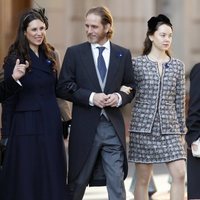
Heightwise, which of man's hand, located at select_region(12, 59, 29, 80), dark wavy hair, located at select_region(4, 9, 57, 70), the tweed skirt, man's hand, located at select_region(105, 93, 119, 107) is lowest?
the tweed skirt

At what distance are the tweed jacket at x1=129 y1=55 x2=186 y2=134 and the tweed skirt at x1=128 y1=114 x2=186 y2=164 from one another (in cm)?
5

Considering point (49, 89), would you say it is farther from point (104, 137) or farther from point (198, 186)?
point (198, 186)

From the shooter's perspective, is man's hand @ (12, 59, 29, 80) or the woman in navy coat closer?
man's hand @ (12, 59, 29, 80)

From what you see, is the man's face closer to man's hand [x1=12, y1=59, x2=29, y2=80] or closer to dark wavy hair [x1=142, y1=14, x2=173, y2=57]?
dark wavy hair [x1=142, y1=14, x2=173, y2=57]

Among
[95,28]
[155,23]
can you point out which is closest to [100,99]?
[95,28]

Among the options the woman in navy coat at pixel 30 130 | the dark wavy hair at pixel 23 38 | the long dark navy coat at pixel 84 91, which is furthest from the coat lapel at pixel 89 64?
the dark wavy hair at pixel 23 38

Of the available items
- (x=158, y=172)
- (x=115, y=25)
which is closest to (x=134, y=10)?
(x=115, y=25)

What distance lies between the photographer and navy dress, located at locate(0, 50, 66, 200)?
7.98 meters

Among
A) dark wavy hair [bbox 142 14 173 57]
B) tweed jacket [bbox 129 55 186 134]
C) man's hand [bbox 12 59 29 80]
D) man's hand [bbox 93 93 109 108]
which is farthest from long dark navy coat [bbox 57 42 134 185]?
dark wavy hair [bbox 142 14 173 57]

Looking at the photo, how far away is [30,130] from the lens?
799 cm

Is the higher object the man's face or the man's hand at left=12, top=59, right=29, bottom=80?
the man's face

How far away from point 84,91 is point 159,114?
33.2 inches

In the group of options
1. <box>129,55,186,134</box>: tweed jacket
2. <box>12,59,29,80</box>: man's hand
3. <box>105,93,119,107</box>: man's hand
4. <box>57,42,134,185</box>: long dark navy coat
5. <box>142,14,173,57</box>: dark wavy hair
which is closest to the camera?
<box>12,59,29,80</box>: man's hand

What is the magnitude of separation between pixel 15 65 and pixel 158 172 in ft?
16.7
